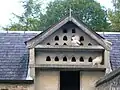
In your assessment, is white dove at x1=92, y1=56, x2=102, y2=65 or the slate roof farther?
the slate roof

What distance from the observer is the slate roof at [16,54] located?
59.4 feet

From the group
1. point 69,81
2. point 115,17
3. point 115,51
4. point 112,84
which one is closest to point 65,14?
point 115,17

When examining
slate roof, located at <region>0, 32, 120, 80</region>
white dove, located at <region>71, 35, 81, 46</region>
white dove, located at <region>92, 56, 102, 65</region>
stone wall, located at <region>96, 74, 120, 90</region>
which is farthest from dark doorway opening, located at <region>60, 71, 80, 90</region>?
stone wall, located at <region>96, 74, 120, 90</region>

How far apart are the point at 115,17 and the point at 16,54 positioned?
2809 cm

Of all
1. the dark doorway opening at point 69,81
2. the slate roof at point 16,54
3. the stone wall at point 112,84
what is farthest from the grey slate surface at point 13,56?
the stone wall at point 112,84

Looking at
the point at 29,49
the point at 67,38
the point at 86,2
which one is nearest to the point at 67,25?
the point at 67,38

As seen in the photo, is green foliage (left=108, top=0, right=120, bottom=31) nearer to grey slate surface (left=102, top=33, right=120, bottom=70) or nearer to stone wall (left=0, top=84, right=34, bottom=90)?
grey slate surface (left=102, top=33, right=120, bottom=70)

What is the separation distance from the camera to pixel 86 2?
5331cm

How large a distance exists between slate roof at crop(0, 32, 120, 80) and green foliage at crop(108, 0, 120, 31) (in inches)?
914

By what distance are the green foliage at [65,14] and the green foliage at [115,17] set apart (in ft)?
3.85

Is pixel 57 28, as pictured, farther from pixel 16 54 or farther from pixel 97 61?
pixel 16 54

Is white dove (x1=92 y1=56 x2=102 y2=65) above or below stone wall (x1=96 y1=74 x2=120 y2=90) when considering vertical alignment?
above

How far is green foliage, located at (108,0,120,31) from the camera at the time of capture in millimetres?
44275

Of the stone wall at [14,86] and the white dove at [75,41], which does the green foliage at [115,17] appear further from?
the stone wall at [14,86]
